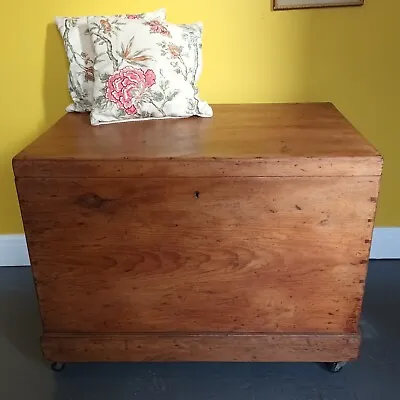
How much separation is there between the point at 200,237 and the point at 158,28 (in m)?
0.59

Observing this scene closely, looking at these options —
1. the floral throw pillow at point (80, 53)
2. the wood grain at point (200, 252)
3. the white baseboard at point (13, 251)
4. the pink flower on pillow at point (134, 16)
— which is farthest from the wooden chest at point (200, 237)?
Answer: the white baseboard at point (13, 251)

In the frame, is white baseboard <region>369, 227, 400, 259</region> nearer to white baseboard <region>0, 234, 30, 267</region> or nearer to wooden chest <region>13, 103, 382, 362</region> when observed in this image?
wooden chest <region>13, 103, 382, 362</region>

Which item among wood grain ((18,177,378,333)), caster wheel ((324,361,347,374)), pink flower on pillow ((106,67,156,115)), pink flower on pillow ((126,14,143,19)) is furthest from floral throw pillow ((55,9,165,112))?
caster wheel ((324,361,347,374))

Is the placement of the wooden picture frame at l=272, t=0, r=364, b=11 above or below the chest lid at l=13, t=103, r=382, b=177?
above

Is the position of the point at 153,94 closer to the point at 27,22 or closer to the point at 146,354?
the point at 27,22

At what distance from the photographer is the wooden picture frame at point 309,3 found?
151 cm

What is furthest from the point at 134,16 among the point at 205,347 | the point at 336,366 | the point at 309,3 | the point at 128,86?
the point at 336,366

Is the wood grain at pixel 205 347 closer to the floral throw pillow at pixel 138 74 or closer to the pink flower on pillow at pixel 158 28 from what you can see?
the floral throw pillow at pixel 138 74

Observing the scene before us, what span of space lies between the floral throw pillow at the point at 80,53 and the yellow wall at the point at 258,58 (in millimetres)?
64

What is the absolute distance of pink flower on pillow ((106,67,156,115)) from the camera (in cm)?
137

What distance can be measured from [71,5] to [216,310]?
0.97 meters

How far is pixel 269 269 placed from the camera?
1.22 metres

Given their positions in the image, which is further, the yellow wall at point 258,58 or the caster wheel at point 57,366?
the yellow wall at point 258,58

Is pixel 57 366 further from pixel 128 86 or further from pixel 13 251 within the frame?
pixel 128 86
